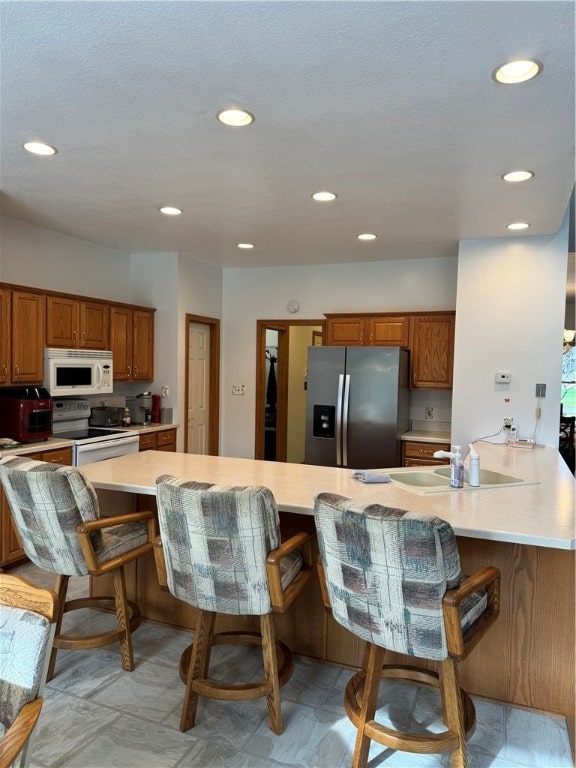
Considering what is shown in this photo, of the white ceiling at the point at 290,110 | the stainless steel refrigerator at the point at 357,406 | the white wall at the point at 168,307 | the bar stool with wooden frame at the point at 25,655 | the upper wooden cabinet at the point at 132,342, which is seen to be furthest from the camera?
the white wall at the point at 168,307

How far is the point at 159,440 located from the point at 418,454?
2521mm

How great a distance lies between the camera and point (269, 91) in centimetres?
217

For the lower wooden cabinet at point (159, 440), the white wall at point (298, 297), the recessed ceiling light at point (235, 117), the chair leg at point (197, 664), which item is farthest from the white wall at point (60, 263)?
the chair leg at point (197, 664)

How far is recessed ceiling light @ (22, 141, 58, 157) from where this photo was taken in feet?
9.02

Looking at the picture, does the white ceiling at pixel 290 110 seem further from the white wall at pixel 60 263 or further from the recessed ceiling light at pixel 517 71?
the white wall at pixel 60 263

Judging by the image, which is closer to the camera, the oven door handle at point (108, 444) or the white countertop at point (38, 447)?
the white countertop at point (38, 447)

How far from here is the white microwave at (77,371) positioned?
4336 mm

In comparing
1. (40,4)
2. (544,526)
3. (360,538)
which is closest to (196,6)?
(40,4)

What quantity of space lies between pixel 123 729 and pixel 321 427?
136 inches

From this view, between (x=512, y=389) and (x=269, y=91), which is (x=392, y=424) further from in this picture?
(x=269, y=91)

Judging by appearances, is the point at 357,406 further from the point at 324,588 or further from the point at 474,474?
the point at 324,588

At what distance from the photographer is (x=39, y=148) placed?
2.81 metres

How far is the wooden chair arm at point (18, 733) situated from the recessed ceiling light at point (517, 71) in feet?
8.11

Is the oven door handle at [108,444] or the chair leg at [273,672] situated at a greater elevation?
the oven door handle at [108,444]
